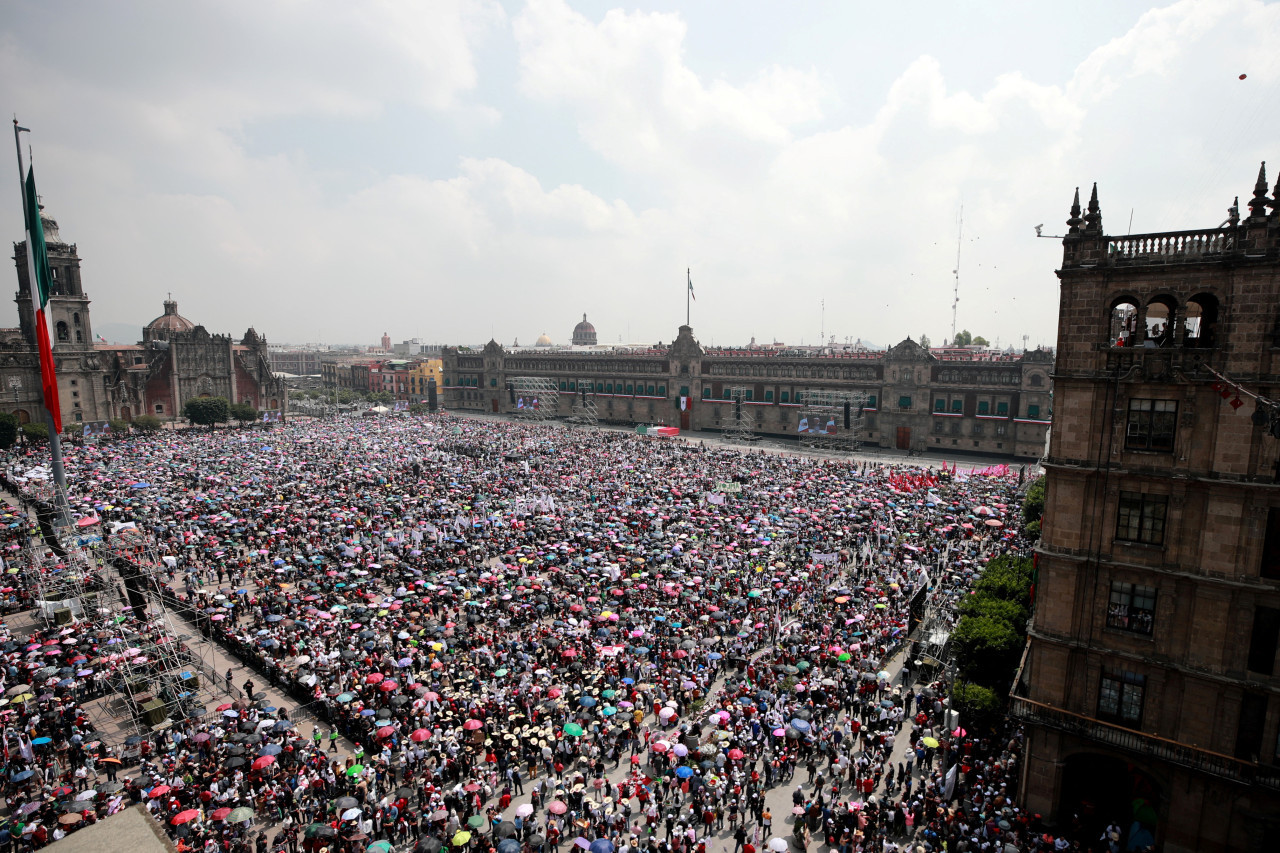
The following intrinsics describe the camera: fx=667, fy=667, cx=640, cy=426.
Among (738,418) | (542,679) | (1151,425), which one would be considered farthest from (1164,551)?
(738,418)

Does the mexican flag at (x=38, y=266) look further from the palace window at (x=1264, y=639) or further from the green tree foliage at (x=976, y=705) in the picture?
the palace window at (x=1264, y=639)

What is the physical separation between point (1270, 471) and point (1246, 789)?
7.63m

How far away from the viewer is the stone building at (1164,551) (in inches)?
622

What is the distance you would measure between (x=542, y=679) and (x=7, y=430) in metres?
74.3

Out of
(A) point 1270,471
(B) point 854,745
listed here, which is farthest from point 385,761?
(A) point 1270,471

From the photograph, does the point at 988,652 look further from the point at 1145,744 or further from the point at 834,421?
the point at 834,421

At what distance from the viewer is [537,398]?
355ft

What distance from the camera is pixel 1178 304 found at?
55.1ft

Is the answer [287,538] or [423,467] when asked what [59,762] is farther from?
[423,467]

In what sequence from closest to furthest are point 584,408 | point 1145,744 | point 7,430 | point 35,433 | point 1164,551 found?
1. point 1164,551
2. point 1145,744
3. point 7,430
4. point 35,433
5. point 584,408

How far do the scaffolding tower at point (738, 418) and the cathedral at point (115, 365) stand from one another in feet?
232

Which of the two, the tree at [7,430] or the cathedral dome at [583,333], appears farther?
the cathedral dome at [583,333]

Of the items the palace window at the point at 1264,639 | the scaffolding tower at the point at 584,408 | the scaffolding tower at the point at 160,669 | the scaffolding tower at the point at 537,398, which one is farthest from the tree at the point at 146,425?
the palace window at the point at 1264,639

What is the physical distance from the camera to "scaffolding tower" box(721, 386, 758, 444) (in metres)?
86.0
